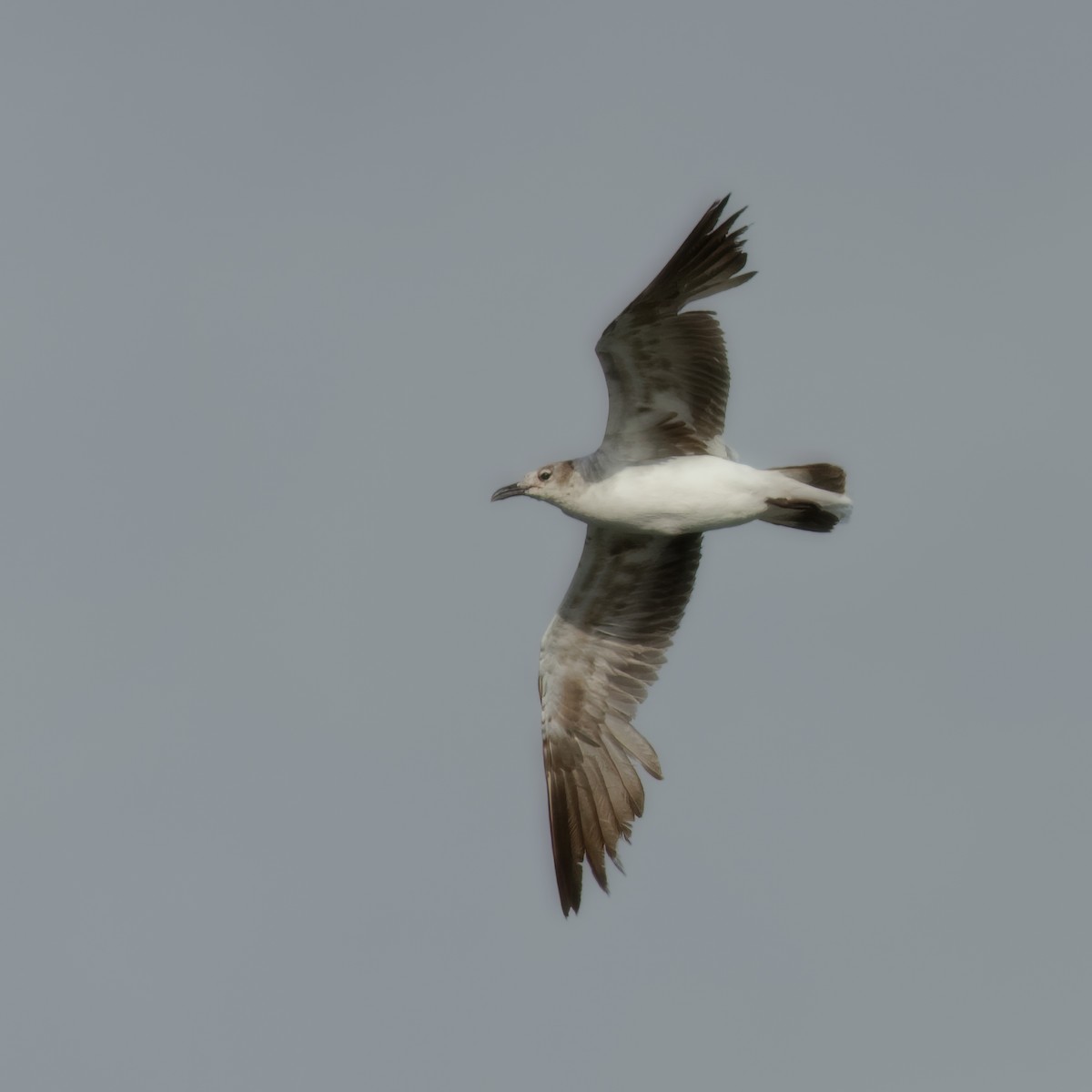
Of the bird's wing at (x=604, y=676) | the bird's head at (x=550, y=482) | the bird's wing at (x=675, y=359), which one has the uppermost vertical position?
the bird's wing at (x=675, y=359)

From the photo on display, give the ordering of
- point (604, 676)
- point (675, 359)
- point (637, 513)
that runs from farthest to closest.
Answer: point (604, 676) → point (637, 513) → point (675, 359)

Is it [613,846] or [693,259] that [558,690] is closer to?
[613,846]

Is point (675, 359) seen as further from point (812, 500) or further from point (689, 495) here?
point (812, 500)

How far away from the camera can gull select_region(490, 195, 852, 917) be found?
16391 mm

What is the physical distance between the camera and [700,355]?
16.6 m

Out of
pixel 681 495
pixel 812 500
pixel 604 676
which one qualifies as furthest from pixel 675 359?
pixel 604 676

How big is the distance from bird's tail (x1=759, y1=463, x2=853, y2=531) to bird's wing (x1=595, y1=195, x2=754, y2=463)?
0.68 metres

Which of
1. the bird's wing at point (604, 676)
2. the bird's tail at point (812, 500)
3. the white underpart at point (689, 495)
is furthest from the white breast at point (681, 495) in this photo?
the bird's wing at point (604, 676)

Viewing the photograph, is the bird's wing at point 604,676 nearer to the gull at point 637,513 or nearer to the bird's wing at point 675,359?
the gull at point 637,513

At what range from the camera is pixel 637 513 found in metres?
17.0

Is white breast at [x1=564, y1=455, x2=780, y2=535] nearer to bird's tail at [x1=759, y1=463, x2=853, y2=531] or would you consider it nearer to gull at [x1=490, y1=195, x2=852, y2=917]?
gull at [x1=490, y1=195, x2=852, y2=917]

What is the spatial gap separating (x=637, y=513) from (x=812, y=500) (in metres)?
1.38

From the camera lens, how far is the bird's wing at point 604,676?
59.7 ft

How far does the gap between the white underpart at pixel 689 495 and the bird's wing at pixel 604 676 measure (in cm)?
101
